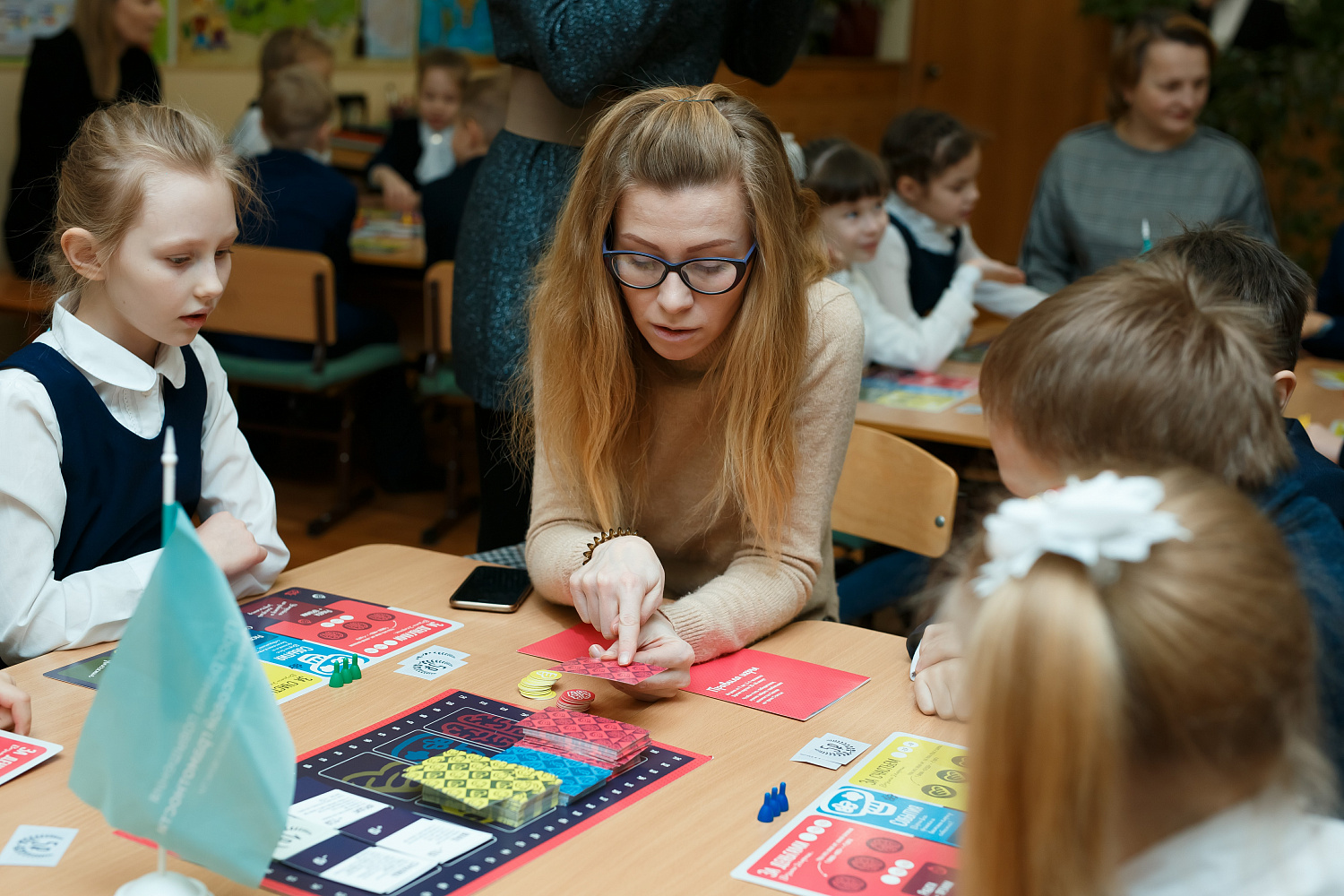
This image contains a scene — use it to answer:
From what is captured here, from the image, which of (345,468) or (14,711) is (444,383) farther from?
(14,711)

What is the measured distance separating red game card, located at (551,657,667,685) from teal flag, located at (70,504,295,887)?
386 mm

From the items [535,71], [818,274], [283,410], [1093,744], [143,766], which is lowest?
[283,410]

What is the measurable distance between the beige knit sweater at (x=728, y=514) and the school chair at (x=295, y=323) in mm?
2345

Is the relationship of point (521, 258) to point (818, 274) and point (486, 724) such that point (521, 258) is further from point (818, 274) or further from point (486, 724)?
point (486, 724)

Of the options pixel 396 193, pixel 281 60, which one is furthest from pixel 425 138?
pixel 281 60

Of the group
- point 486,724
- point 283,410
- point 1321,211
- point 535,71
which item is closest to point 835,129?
point 1321,211

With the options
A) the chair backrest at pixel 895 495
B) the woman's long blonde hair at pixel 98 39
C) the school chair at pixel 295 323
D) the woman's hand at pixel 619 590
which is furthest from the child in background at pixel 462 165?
the woman's hand at pixel 619 590

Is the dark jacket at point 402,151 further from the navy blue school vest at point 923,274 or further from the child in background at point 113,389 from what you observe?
the child in background at point 113,389

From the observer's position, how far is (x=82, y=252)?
59.2 inches

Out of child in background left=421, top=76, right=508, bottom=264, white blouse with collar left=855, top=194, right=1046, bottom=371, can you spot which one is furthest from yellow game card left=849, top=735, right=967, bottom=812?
child in background left=421, top=76, right=508, bottom=264

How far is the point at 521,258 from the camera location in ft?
6.84

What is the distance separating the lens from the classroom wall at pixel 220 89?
491 centimetres

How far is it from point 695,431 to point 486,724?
0.56 meters

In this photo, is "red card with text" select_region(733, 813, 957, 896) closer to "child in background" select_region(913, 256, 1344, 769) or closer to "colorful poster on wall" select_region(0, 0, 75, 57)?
"child in background" select_region(913, 256, 1344, 769)
